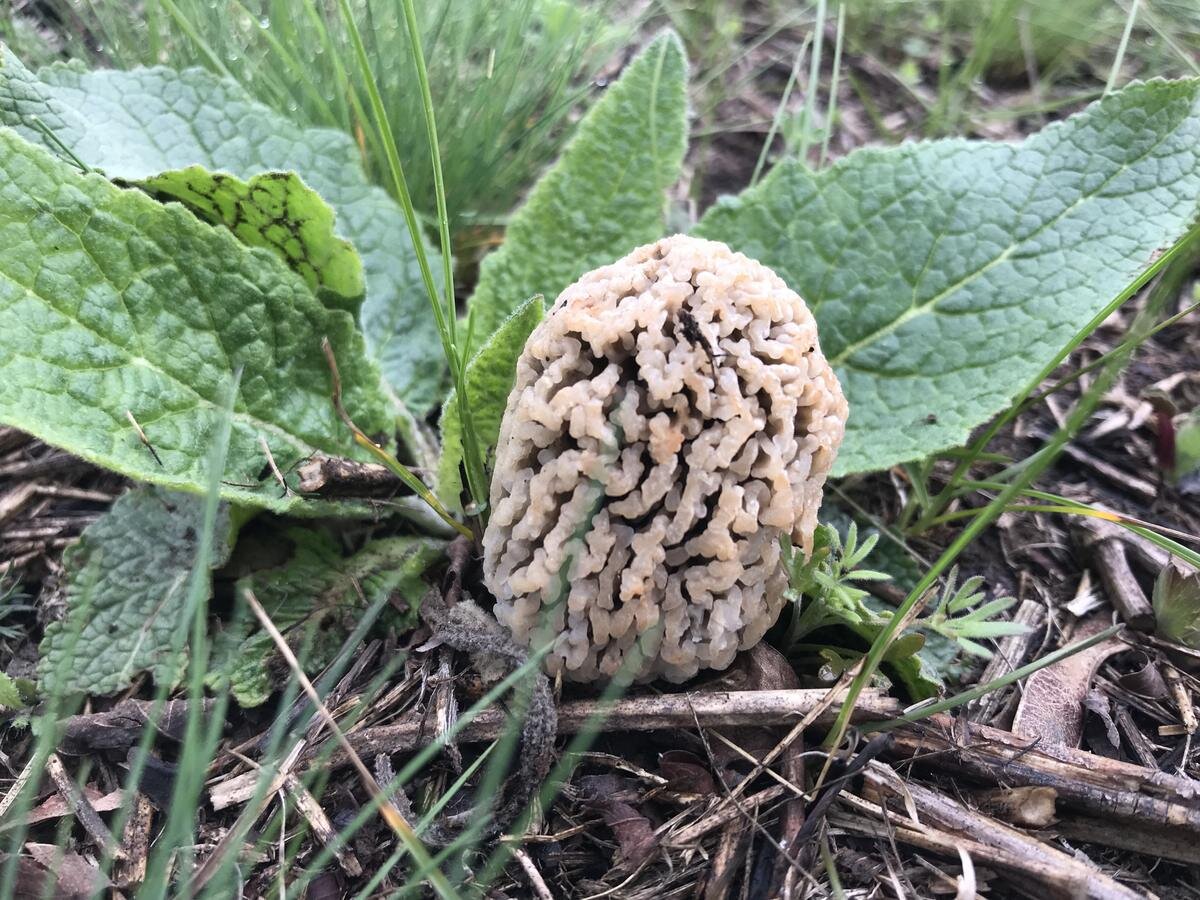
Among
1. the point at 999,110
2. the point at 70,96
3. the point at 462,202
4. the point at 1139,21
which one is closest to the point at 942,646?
the point at 462,202

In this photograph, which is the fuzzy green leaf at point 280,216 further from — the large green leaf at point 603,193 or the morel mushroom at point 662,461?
the morel mushroom at point 662,461

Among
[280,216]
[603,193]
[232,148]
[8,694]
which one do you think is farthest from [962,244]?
[8,694]

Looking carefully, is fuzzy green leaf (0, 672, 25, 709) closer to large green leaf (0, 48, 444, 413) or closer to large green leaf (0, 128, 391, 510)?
large green leaf (0, 128, 391, 510)

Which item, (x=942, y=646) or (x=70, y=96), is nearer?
(x=942, y=646)

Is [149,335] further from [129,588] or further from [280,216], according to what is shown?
[129,588]

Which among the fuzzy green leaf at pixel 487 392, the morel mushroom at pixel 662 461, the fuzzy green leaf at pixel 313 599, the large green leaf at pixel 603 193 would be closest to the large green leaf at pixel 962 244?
the large green leaf at pixel 603 193

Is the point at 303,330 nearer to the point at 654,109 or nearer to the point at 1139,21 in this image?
the point at 654,109
